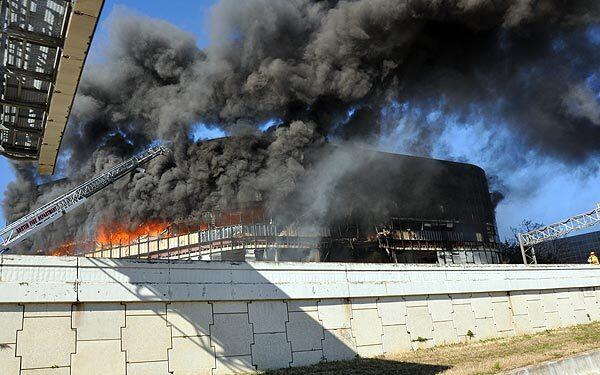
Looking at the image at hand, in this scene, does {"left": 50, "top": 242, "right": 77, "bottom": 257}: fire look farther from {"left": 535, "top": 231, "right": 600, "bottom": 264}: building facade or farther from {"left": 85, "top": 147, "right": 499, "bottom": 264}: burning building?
{"left": 535, "top": 231, "right": 600, "bottom": 264}: building facade

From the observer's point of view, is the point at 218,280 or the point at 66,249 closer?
the point at 218,280

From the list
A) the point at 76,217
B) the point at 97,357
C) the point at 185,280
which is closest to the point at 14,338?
the point at 97,357

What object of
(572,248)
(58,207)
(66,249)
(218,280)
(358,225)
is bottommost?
(218,280)

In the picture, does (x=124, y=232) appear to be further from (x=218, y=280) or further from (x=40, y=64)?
(x=40, y=64)

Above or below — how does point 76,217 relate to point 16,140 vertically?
above

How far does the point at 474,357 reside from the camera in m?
8.88

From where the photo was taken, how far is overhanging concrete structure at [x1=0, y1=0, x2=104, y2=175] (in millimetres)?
4730

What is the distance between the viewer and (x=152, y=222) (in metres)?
33.2

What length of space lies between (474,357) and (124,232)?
3000cm

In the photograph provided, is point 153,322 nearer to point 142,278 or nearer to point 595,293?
point 142,278

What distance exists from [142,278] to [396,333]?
17.8ft

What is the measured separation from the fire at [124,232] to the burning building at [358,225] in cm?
7

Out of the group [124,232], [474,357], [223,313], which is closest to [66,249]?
[124,232]

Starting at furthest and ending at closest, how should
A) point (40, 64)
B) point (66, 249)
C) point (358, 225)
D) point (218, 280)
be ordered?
point (66, 249)
point (358, 225)
point (218, 280)
point (40, 64)
